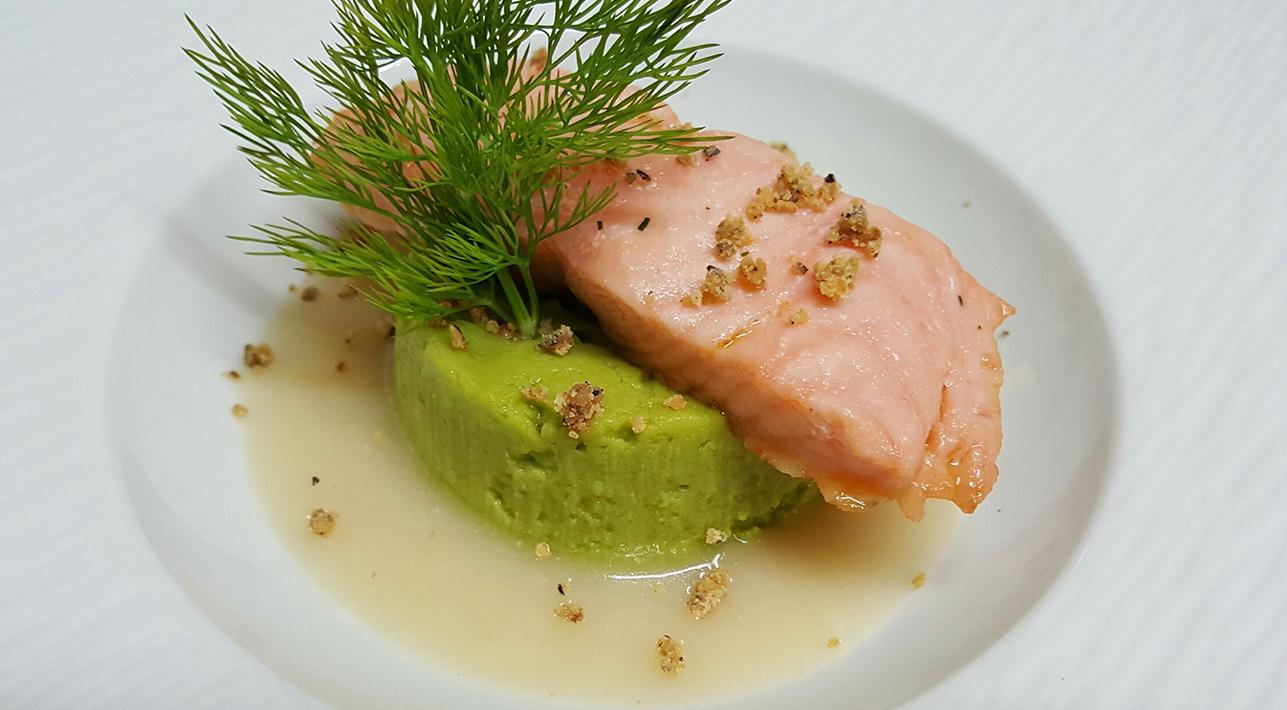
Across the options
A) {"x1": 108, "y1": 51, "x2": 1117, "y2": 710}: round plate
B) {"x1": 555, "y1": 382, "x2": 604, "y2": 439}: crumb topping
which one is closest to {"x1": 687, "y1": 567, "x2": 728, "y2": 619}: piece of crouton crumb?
{"x1": 108, "y1": 51, "x2": 1117, "y2": 710}: round plate

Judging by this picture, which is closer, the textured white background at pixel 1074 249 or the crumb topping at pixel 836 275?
the textured white background at pixel 1074 249

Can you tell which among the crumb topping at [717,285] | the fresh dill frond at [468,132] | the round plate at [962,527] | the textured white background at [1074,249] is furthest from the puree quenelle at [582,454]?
the textured white background at [1074,249]

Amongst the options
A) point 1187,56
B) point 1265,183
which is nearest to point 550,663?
point 1265,183

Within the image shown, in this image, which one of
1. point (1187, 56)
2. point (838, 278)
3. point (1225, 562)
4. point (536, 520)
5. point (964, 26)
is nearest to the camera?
point (1225, 562)

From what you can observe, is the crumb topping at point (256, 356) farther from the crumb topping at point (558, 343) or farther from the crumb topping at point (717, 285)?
the crumb topping at point (717, 285)

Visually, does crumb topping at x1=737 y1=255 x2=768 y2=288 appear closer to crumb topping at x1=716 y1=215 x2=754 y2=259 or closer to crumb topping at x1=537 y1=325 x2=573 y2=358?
crumb topping at x1=716 y1=215 x2=754 y2=259

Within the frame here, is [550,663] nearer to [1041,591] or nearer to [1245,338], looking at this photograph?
[1041,591]
